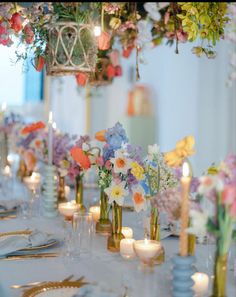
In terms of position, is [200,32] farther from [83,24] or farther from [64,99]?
[64,99]

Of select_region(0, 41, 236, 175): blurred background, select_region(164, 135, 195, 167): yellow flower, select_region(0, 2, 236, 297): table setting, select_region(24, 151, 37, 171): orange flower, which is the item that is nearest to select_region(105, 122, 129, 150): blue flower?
select_region(0, 2, 236, 297): table setting

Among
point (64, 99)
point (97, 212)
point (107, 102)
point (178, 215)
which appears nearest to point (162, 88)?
point (107, 102)

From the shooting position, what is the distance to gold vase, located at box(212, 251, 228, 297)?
1017 millimetres

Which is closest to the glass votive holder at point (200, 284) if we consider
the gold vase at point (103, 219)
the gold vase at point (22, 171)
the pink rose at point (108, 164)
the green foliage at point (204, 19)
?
the pink rose at point (108, 164)

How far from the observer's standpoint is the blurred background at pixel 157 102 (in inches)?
202

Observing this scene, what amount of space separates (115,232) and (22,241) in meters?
0.28

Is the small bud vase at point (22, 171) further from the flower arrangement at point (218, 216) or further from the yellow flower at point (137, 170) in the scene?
the flower arrangement at point (218, 216)

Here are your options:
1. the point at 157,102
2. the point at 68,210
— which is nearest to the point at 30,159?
the point at 68,210

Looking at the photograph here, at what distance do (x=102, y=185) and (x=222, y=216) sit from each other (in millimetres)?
771

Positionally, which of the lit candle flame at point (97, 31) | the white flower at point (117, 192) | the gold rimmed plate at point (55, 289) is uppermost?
the lit candle flame at point (97, 31)

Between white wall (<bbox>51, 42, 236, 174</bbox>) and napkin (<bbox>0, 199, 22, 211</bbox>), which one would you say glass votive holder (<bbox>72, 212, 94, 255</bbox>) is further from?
white wall (<bbox>51, 42, 236, 174</bbox>)

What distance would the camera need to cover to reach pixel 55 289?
4.01 ft

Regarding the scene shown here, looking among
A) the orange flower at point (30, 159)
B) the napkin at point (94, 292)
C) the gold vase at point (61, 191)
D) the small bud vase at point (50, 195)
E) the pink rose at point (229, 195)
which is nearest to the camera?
the pink rose at point (229, 195)

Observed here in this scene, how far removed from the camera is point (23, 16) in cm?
174
